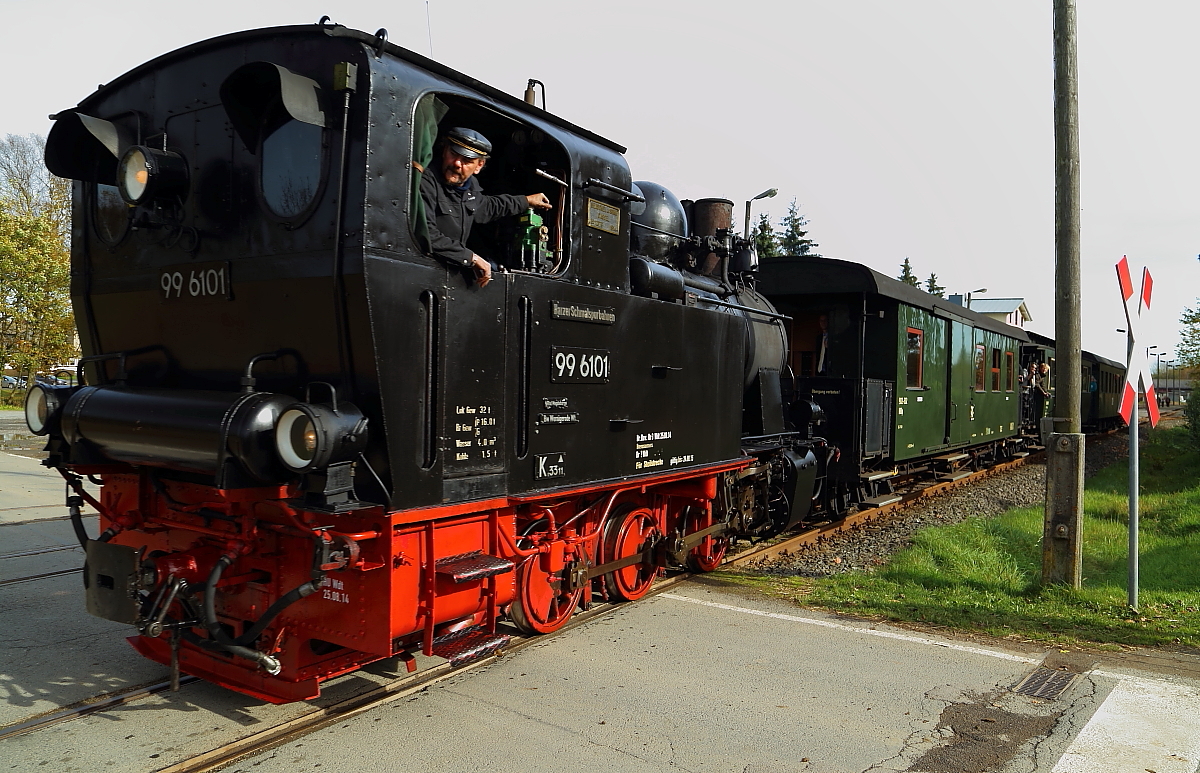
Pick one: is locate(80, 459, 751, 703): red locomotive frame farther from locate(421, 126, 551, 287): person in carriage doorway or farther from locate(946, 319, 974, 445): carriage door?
locate(946, 319, 974, 445): carriage door

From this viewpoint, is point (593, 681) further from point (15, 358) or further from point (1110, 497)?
point (15, 358)

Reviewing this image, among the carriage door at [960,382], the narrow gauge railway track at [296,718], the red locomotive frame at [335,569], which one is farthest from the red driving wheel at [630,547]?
the carriage door at [960,382]

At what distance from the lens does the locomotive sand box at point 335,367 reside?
3654 millimetres

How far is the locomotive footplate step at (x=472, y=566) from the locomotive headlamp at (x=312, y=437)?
816mm

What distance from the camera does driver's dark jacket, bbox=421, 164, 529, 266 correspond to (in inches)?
156

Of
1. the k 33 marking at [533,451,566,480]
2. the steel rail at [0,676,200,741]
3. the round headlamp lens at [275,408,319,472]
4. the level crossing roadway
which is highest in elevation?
the round headlamp lens at [275,408,319,472]

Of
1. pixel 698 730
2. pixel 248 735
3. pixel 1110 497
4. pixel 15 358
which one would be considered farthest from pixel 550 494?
pixel 15 358

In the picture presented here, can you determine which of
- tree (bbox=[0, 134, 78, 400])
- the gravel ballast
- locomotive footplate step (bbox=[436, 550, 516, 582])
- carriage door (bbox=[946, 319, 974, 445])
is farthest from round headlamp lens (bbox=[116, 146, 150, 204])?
tree (bbox=[0, 134, 78, 400])

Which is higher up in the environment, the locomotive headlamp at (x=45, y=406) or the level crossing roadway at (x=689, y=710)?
the locomotive headlamp at (x=45, y=406)

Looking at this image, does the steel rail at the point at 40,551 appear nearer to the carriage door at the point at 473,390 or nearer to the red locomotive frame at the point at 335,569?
the red locomotive frame at the point at 335,569

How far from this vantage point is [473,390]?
414 cm

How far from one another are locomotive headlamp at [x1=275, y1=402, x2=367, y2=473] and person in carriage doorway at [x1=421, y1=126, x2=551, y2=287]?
2.98 ft

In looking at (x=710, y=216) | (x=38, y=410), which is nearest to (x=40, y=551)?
(x=38, y=410)

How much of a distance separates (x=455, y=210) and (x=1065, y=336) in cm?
516
